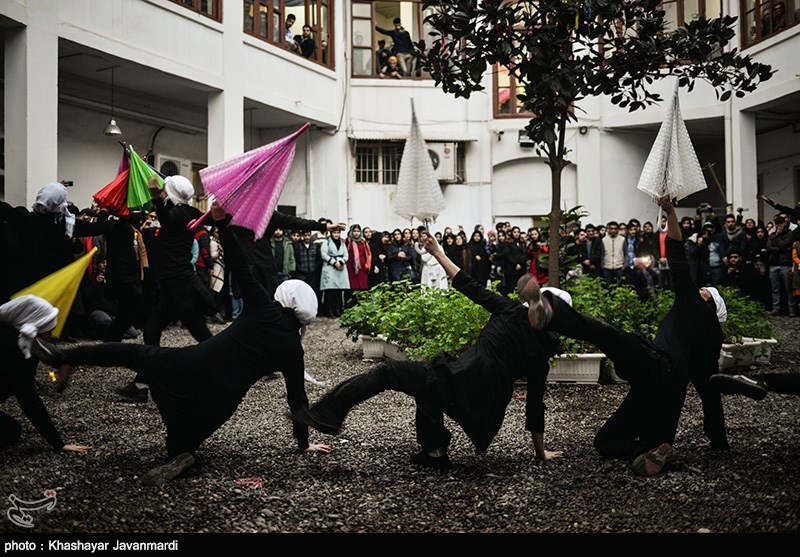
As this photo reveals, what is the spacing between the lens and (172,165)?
18734mm

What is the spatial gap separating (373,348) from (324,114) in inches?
475

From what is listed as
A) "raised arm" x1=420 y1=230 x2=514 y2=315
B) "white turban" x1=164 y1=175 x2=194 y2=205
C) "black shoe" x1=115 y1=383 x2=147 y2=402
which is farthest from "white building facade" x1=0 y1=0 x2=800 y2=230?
"raised arm" x1=420 y1=230 x2=514 y2=315

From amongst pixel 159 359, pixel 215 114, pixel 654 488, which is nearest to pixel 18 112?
pixel 215 114

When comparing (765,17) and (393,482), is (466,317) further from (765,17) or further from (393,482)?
(765,17)

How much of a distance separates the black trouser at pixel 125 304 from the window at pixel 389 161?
1462 cm

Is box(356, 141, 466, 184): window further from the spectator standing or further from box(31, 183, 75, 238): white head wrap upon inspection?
Result: box(31, 183, 75, 238): white head wrap

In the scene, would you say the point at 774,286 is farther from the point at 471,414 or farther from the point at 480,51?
the point at 471,414

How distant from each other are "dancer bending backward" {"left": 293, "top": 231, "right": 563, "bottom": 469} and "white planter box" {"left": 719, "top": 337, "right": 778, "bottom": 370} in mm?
4291

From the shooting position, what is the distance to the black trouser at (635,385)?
14.4 feet

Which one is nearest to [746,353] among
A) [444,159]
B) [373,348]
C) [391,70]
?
[373,348]

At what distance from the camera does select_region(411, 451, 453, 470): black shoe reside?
4699 millimetres

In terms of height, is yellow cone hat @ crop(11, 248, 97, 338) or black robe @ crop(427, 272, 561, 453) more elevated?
yellow cone hat @ crop(11, 248, 97, 338)

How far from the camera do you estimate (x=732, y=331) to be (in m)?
8.30

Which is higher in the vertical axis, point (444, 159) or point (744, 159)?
point (444, 159)
